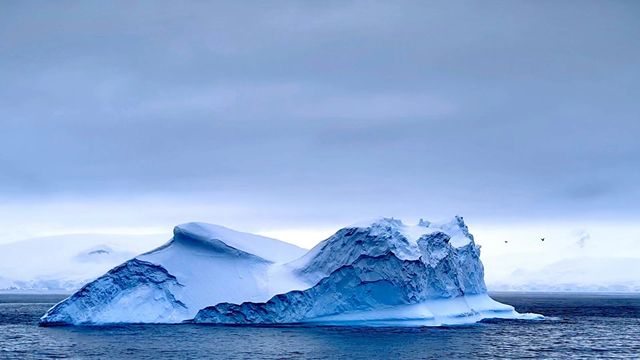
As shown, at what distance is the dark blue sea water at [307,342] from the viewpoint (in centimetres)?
3297

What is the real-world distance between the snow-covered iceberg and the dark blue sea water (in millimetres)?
1019

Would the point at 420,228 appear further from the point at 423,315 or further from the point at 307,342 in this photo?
the point at 307,342

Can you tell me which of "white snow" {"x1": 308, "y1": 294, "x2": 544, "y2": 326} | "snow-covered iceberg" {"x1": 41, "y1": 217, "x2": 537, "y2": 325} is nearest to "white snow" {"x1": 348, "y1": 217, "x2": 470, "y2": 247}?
"snow-covered iceberg" {"x1": 41, "y1": 217, "x2": 537, "y2": 325}

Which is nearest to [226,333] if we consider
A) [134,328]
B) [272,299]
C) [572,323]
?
[272,299]

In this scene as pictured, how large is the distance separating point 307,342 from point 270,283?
292 inches

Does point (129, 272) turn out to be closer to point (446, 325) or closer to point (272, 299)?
point (272, 299)

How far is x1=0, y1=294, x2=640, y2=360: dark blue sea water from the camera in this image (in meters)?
33.0

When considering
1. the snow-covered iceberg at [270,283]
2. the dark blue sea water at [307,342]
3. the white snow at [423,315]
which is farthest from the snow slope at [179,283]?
the white snow at [423,315]

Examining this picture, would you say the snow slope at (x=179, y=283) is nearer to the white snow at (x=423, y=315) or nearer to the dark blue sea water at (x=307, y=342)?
the dark blue sea water at (x=307, y=342)

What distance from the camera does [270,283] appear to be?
4403cm

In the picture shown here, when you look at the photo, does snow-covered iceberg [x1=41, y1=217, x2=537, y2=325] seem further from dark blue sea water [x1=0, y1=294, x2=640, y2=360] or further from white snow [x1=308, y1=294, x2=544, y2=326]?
dark blue sea water [x1=0, y1=294, x2=640, y2=360]

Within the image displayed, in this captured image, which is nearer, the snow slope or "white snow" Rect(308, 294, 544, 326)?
the snow slope

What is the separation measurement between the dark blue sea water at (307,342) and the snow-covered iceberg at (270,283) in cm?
102

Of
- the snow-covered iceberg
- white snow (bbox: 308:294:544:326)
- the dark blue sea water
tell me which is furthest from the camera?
white snow (bbox: 308:294:544:326)
